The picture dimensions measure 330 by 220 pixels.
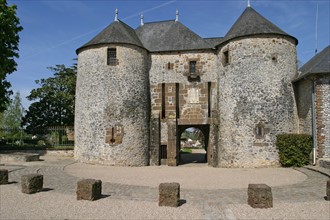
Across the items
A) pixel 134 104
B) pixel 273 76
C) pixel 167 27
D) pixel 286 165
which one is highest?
pixel 167 27

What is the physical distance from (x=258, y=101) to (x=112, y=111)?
810cm

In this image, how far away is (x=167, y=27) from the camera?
70.1 ft

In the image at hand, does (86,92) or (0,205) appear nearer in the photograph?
(0,205)

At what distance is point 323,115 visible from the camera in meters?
15.2

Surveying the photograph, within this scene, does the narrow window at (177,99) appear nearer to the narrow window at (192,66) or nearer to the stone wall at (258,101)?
the narrow window at (192,66)

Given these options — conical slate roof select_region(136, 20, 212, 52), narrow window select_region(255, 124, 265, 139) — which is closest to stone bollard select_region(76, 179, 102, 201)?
narrow window select_region(255, 124, 265, 139)

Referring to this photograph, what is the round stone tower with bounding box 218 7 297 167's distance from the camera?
16344mm

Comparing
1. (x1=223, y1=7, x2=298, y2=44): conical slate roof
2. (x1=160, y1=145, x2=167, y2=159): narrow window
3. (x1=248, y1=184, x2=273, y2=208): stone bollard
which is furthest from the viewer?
(x1=160, y1=145, x2=167, y2=159): narrow window

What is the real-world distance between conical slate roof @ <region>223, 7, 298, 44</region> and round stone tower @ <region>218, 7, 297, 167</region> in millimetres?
52

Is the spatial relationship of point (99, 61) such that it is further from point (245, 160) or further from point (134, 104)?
point (245, 160)

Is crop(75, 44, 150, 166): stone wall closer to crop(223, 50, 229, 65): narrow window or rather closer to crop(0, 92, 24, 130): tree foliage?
crop(223, 50, 229, 65): narrow window

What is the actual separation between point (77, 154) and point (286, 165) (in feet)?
38.6

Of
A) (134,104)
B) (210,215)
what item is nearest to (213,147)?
(134,104)

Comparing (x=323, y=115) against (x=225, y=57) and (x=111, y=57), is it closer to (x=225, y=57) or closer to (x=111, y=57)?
(x=225, y=57)
